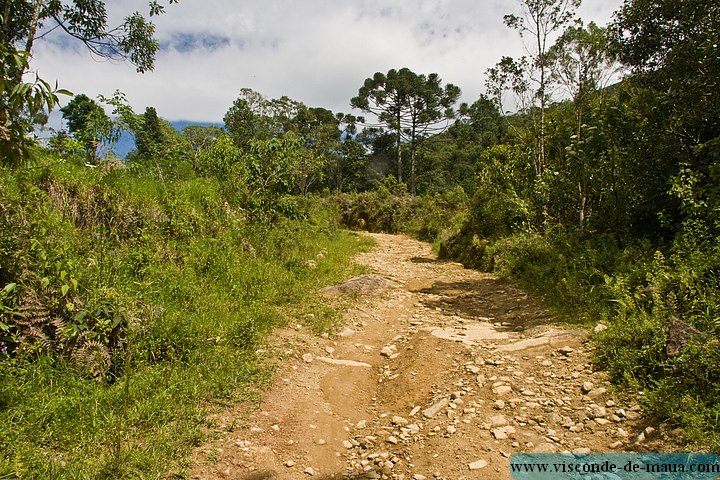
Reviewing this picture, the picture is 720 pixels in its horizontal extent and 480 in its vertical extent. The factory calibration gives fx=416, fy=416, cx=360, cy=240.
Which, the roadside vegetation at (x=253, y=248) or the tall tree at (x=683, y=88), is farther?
the tall tree at (x=683, y=88)

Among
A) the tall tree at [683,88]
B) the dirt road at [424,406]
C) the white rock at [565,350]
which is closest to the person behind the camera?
the dirt road at [424,406]

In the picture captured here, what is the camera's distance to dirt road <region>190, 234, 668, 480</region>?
2709mm

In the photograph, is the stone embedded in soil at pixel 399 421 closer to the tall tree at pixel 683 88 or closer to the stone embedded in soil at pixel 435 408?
the stone embedded in soil at pixel 435 408

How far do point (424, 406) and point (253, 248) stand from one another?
4338 millimetres

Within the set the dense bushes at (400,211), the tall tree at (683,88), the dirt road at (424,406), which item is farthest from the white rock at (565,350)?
the dense bushes at (400,211)

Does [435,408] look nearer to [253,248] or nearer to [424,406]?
[424,406]

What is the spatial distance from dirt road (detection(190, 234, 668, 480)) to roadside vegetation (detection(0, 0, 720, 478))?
239mm

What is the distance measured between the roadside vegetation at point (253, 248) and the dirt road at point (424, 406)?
0.24 metres

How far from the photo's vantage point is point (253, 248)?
6.91 metres

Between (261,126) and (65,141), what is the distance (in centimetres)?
2349

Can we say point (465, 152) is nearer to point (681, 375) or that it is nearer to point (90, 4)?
point (90, 4)

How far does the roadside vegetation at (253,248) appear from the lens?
2.77 m

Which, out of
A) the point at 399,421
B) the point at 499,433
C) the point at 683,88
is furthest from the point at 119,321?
the point at 683,88

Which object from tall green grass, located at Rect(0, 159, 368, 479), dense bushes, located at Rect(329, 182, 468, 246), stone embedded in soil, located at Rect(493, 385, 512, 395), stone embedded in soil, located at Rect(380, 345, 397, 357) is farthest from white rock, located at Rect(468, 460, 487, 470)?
dense bushes, located at Rect(329, 182, 468, 246)
